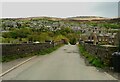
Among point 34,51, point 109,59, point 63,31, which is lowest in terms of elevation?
point 63,31

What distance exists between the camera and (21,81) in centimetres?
1432

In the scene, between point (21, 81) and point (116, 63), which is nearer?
point (21, 81)

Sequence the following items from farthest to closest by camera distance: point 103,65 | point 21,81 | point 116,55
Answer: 1. point 103,65
2. point 116,55
3. point 21,81

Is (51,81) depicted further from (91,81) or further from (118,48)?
(118,48)

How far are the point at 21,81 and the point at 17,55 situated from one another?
1601cm

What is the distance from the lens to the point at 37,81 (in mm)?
14445

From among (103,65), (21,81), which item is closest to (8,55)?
(103,65)

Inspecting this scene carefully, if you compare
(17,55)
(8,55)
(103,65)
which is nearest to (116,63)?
(103,65)

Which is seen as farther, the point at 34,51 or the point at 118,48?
the point at 34,51

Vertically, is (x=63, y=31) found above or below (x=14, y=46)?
below

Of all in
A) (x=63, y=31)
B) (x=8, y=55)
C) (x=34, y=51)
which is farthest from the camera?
(x=63, y=31)

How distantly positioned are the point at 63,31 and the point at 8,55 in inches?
6124

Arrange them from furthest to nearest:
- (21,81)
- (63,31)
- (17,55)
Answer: (63,31) < (17,55) < (21,81)

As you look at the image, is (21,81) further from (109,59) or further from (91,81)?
(109,59)
